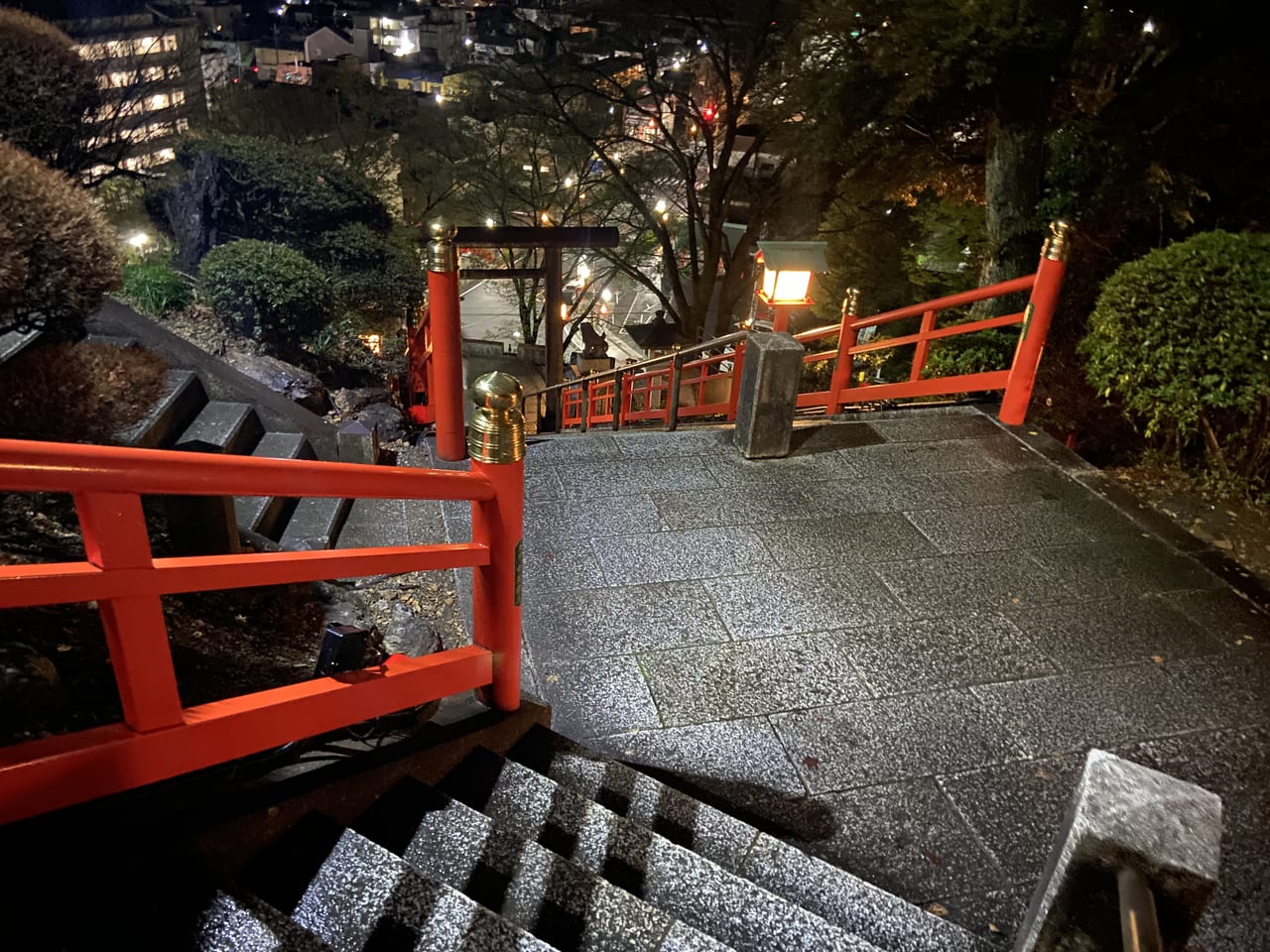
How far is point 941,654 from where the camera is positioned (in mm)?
4371

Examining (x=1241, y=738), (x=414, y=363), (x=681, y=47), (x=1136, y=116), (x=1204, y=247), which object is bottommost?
(x=414, y=363)

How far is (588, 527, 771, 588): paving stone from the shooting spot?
4953 millimetres

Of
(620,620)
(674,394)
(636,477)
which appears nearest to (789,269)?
(674,394)

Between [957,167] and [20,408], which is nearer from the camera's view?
[20,408]

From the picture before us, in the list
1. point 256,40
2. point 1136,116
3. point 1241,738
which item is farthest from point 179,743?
point 256,40

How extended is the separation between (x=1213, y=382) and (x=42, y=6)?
985 inches

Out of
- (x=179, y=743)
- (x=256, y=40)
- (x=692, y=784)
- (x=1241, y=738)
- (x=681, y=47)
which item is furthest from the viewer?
(x=256, y=40)

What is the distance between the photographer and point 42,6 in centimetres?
1862

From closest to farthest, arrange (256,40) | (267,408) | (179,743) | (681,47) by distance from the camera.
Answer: (179,743), (267,408), (681,47), (256,40)

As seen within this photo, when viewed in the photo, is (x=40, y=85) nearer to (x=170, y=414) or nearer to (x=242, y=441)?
(x=170, y=414)

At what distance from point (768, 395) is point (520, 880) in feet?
14.9

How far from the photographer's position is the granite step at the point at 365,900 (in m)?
2.02

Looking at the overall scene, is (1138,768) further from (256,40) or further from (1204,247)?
(256,40)

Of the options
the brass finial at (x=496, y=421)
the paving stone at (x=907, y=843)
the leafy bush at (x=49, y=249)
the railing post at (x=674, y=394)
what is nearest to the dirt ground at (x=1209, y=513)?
the paving stone at (x=907, y=843)
